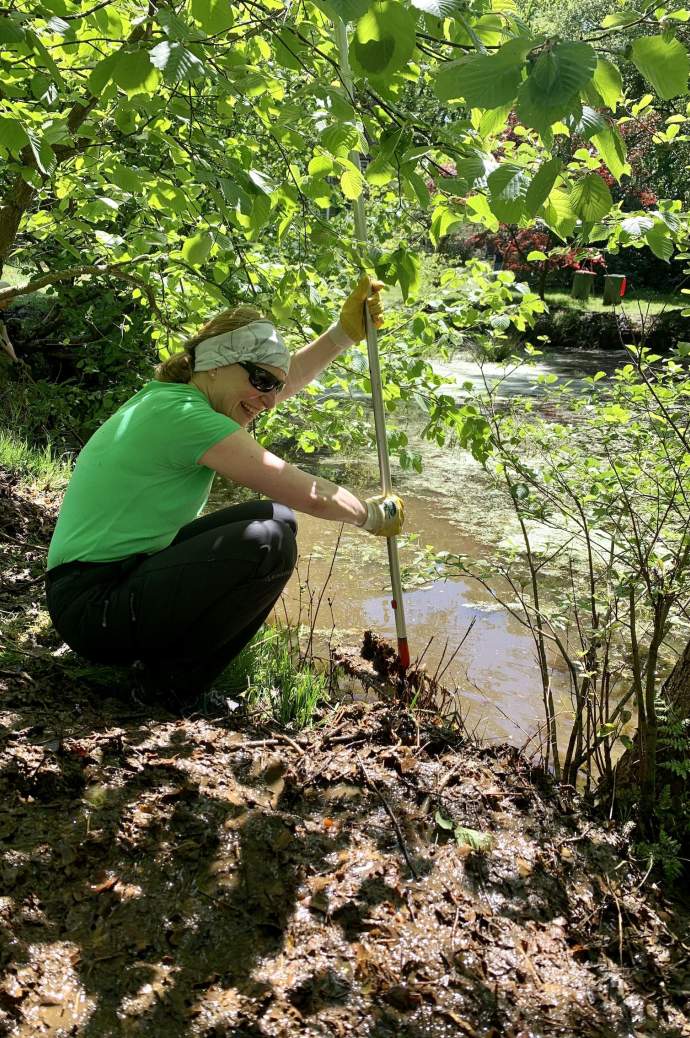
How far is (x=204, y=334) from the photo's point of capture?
2654mm

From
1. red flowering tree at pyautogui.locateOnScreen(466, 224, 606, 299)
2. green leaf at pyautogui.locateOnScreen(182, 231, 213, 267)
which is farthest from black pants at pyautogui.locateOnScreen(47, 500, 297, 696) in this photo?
red flowering tree at pyautogui.locateOnScreen(466, 224, 606, 299)

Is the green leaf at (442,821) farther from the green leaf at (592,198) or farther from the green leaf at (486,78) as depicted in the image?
the green leaf at (486,78)

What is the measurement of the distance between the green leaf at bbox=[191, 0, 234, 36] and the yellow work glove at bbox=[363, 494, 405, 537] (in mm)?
1528

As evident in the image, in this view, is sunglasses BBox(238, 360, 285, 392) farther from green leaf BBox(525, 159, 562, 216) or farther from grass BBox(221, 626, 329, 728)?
green leaf BBox(525, 159, 562, 216)

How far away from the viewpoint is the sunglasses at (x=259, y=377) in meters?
2.58

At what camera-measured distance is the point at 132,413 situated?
2.54m

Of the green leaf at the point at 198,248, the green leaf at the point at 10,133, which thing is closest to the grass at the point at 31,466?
the green leaf at the point at 198,248

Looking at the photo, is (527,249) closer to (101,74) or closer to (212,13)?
(212,13)

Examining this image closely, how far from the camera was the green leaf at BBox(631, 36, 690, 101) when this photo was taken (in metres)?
1.31

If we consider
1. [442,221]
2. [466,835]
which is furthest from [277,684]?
[442,221]

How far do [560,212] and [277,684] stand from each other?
179 cm

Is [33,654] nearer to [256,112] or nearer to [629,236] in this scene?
[256,112]

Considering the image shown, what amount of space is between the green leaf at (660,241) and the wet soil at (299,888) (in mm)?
1539

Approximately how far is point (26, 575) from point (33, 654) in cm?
91
